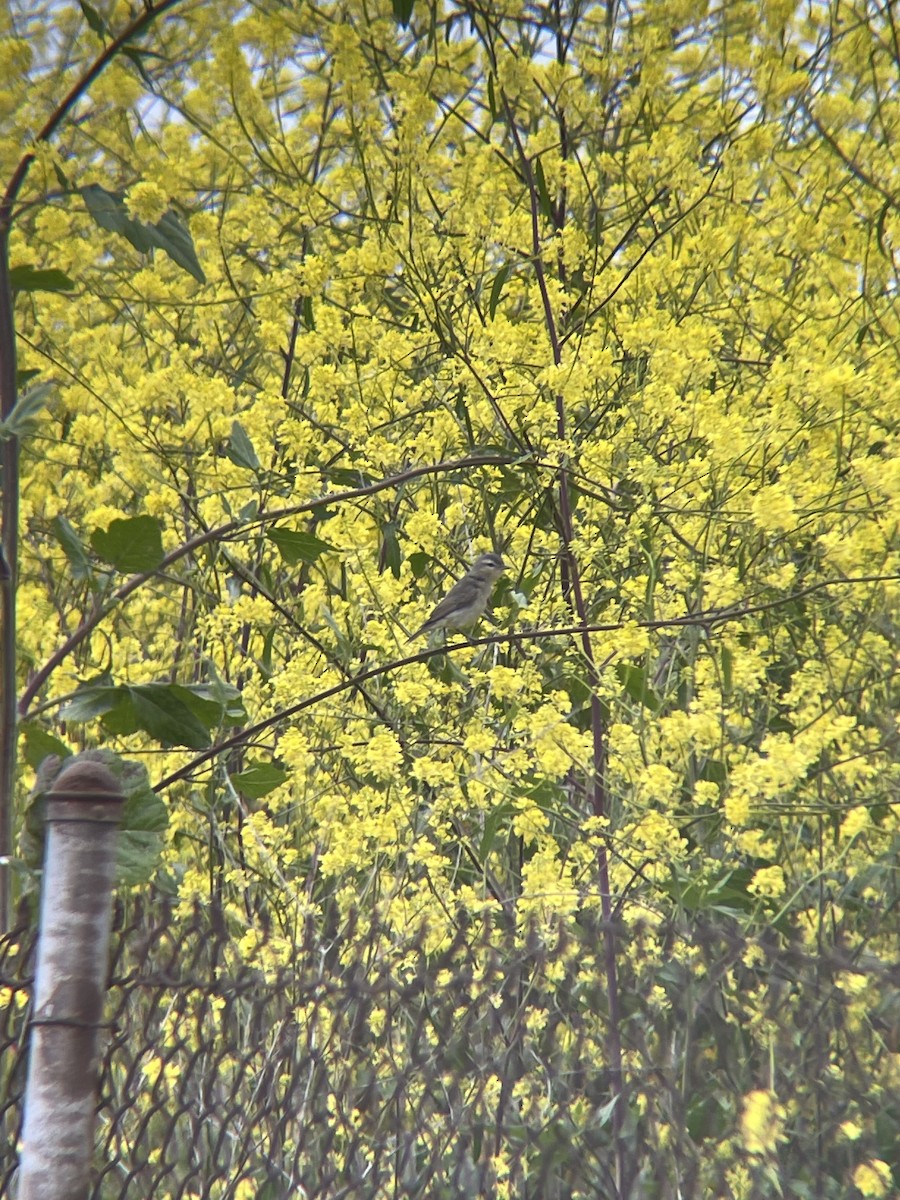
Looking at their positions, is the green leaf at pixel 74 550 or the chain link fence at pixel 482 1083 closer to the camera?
the chain link fence at pixel 482 1083

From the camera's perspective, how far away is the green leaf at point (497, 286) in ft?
13.1

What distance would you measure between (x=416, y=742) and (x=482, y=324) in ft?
4.04

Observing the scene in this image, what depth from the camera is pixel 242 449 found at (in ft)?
12.0

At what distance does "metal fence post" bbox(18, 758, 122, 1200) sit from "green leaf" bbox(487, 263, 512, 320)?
234cm

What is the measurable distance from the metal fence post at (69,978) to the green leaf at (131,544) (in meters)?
1.17

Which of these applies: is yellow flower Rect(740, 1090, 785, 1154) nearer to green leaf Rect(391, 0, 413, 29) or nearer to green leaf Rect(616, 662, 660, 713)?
green leaf Rect(616, 662, 660, 713)

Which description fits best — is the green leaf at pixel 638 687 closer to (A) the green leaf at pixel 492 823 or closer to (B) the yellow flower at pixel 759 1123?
(A) the green leaf at pixel 492 823

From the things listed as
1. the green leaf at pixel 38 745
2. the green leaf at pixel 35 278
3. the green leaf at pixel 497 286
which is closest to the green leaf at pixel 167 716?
the green leaf at pixel 38 745

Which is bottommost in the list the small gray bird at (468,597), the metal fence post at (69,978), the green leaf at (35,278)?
the metal fence post at (69,978)

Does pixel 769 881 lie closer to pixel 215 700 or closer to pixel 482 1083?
pixel 482 1083

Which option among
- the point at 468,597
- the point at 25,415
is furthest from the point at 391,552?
the point at 25,415

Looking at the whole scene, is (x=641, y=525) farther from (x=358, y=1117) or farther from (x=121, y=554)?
(x=358, y=1117)

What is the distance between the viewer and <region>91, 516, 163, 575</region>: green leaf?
3131mm

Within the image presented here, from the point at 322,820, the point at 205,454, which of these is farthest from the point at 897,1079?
the point at 205,454
